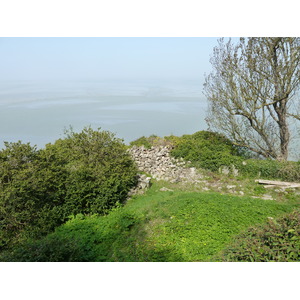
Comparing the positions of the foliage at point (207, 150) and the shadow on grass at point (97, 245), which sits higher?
the foliage at point (207, 150)

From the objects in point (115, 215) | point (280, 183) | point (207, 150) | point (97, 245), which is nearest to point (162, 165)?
point (207, 150)

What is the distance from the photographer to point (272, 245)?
4.41 metres

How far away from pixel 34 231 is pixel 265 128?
852 centimetres

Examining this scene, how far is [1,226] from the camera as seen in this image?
→ 6527 mm

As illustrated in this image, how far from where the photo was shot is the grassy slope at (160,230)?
528cm

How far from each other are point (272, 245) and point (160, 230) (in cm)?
218

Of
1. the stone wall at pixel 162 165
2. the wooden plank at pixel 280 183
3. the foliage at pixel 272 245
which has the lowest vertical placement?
the wooden plank at pixel 280 183

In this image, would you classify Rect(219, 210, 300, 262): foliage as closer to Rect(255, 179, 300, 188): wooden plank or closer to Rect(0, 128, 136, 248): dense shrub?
Rect(0, 128, 136, 248): dense shrub

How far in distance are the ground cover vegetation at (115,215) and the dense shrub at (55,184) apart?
0.02 m

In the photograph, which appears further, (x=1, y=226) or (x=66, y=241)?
(x=1, y=226)

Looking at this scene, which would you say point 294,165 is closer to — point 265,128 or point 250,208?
point 265,128

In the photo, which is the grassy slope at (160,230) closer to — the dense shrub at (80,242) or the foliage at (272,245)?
the dense shrub at (80,242)

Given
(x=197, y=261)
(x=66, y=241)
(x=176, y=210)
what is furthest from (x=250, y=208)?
(x=66, y=241)

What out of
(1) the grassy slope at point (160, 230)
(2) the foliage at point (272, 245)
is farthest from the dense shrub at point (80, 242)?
(2) the foliage at point (272, 245)
